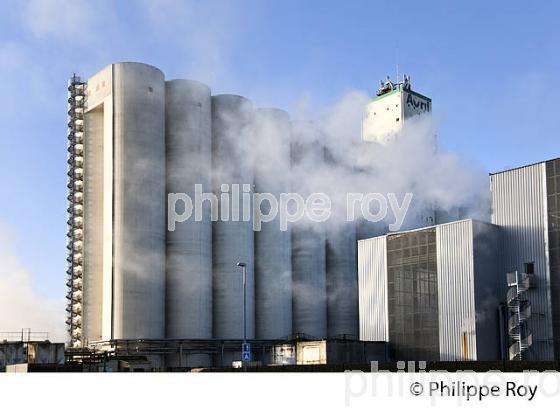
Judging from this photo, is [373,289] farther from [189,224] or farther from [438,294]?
[189,224]

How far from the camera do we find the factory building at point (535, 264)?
50.2 m

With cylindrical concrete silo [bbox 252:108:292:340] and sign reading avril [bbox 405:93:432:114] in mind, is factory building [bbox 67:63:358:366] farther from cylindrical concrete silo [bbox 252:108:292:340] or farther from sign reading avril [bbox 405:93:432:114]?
sign reading avril [bbox 405:93:432:114]

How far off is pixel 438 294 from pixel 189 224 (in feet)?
94.1

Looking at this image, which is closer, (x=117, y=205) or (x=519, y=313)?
(x=519, y=313)

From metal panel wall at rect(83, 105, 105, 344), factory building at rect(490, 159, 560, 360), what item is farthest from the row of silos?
factory building at rect(490, 159, 560, 360)

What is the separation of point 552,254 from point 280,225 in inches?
1389

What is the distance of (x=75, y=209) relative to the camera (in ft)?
254

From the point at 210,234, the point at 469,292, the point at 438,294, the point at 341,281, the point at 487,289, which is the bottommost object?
the point at 438,294

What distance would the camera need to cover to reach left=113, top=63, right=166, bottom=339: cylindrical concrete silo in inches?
2744

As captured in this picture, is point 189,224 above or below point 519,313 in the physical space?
above

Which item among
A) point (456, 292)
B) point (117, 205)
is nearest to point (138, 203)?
point (117, 205)

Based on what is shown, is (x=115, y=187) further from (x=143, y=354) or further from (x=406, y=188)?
(x=406, y=188)

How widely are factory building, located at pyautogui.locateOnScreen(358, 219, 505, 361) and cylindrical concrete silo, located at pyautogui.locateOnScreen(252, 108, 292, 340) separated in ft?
65.1
